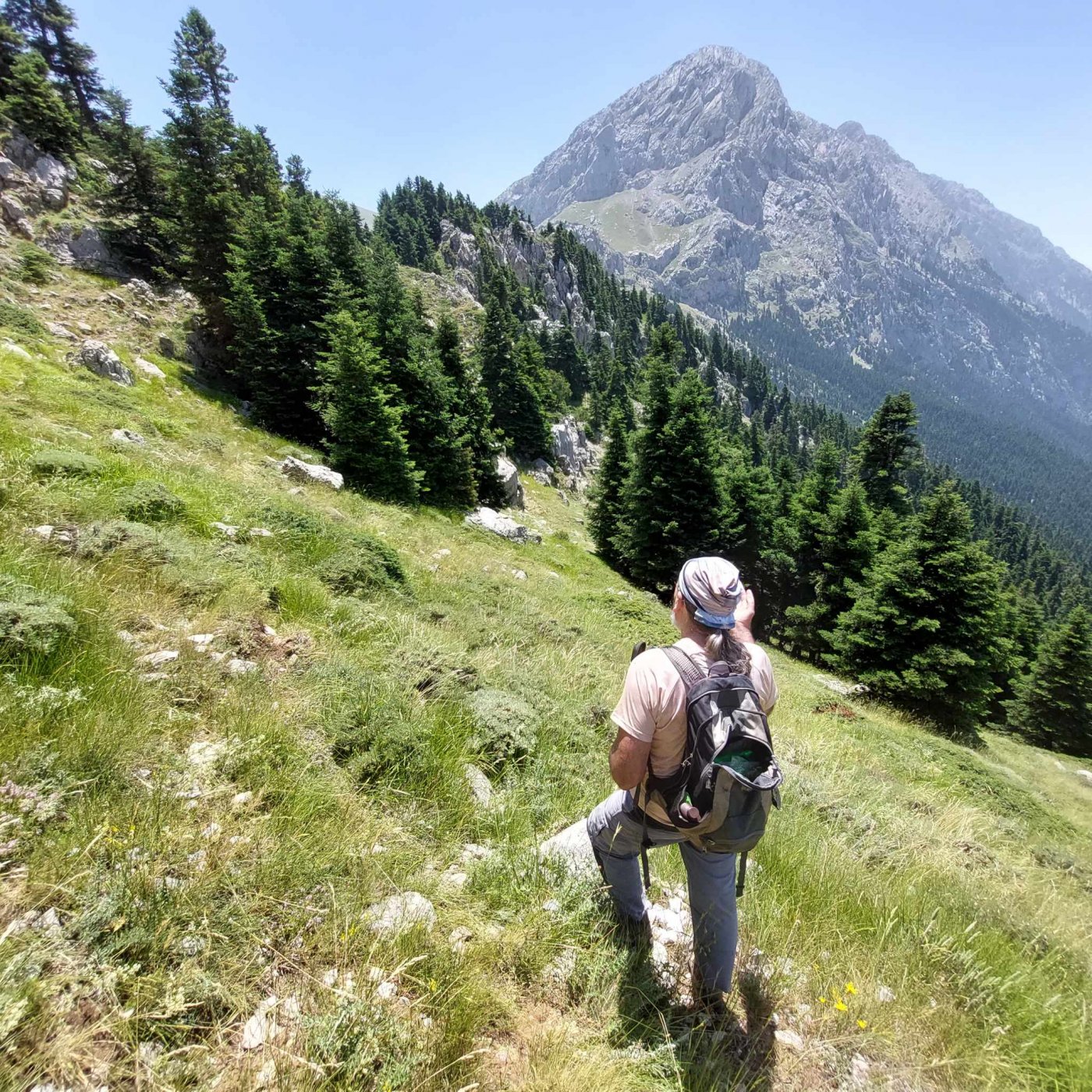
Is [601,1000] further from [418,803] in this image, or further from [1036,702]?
[1036,702]

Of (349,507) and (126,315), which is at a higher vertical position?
(126,315)

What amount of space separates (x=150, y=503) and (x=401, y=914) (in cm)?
649

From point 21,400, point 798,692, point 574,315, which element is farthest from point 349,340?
point 574,315

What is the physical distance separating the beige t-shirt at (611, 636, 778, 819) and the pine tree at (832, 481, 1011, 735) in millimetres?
20241

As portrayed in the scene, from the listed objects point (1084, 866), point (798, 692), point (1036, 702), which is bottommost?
point (1036, 702)

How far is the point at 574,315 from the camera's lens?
335ft

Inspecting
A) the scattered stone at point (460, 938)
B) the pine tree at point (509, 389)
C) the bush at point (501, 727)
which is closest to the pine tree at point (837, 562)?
the pine tree at point (509, 389)

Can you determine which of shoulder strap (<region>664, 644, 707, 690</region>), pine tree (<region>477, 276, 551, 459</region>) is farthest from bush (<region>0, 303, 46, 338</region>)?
pine tree (<region>477, 276, 551, 459</region>)

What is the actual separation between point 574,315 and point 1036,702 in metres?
92.5

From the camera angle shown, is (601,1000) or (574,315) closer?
(601,1000)

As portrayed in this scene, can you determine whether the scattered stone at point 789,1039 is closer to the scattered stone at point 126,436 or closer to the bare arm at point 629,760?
the bare arm at point 629,760

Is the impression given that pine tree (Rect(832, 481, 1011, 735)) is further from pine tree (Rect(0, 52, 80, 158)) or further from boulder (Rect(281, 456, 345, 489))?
pine tree (Rect(0, 52, 80, 158))

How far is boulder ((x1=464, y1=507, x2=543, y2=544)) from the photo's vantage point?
21.7 m

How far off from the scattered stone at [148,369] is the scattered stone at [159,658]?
18643 mm
